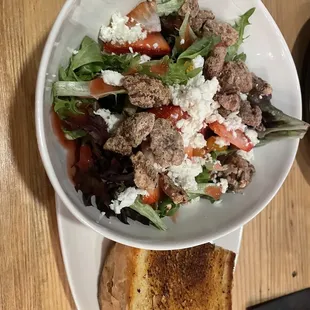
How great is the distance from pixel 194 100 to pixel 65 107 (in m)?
0.28

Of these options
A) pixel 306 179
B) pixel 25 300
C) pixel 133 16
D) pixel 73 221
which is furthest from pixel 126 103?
pixel 306 179

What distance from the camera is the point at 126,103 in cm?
117

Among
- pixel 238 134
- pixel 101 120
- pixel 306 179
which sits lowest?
pixel 306 179

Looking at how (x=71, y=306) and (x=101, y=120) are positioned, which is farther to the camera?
(x=71, y=306)

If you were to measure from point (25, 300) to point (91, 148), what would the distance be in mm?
398

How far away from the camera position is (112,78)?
1098mm

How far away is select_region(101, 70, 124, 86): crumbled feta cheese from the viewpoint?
1098 millimetres

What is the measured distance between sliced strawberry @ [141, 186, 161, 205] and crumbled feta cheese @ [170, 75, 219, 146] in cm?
14

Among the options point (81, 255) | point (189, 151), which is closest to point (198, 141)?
point (189, 151)

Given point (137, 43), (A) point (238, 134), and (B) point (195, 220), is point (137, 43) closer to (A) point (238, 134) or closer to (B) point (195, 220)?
(A) point (238, 134)

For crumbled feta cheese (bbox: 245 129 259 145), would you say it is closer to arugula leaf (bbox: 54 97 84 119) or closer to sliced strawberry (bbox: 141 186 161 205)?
sliced strawberry (bbox: 141 186 161 205)

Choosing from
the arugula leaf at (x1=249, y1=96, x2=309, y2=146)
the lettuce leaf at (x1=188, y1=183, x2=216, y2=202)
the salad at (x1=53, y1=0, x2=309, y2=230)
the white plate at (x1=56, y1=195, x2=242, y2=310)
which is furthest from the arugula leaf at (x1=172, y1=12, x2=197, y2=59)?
the white plate at (x1=56, y1=195, x2=242, y2=310)

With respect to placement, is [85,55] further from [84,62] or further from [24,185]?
[24,185]

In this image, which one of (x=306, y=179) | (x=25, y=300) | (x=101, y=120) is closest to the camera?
(x=101, y=120)
